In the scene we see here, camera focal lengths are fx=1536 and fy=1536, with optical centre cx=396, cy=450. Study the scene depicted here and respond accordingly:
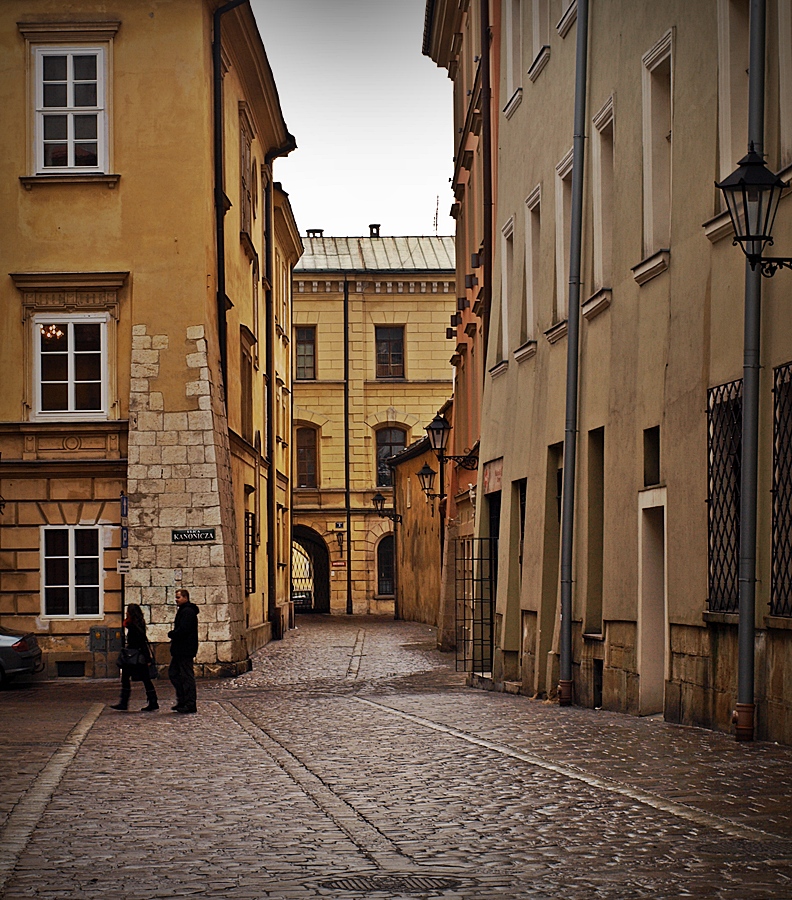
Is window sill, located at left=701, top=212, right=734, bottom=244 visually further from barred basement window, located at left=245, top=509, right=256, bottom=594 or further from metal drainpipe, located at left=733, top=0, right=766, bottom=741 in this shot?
barred basement window, located at left=245, top=509, right=256, bottom=594

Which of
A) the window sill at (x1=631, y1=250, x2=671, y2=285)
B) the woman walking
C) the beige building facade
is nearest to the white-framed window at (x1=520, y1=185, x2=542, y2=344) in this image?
the beige building facade

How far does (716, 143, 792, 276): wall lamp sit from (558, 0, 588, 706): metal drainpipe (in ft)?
23.2

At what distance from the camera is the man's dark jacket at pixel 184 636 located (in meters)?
19.3

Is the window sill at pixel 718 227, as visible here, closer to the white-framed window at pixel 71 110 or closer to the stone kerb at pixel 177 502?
the stone kerb at pixel 177 502

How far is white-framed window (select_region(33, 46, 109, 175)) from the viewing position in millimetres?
26844

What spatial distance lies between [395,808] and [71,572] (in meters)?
17.4

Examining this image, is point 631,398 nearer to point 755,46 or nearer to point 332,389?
point 755,46

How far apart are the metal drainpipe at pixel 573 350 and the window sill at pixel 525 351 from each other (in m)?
3.12

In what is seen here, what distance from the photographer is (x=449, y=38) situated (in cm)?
3641

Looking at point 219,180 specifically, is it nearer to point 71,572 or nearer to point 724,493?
point 71,572

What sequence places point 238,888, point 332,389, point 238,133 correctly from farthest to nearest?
point 332,389, point 238,133, point 238,888

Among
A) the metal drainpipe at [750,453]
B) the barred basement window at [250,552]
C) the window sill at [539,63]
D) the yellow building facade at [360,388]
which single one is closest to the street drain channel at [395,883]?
the metal drainpipe at [750,453]

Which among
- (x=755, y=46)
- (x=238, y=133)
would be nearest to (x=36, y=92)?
(x=238, y=133)

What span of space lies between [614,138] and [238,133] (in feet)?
53.5
